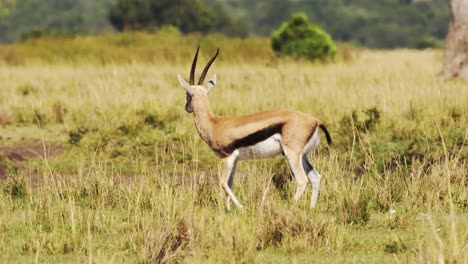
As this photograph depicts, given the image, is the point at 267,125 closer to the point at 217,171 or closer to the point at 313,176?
the point at 313,176

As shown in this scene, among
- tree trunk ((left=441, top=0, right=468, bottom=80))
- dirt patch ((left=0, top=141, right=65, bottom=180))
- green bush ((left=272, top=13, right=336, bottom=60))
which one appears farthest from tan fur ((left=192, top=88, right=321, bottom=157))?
green bush ((left=272, top=13, right=336, bottom=60))

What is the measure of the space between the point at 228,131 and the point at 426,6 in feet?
285

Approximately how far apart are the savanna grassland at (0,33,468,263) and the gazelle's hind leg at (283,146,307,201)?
11 cm

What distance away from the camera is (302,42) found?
24.6 metres

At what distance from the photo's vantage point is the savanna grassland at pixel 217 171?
20.2ft

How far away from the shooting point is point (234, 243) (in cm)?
570

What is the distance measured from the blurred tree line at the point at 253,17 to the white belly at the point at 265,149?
47.2 metres

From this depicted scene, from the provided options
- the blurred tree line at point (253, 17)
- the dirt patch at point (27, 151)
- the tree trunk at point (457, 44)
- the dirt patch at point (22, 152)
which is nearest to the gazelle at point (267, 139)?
the dirt patch at point (22, 152)

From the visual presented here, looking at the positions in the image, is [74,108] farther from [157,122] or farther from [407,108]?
[407,108]

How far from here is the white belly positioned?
23.4ft

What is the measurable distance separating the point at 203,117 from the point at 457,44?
11.2 meters

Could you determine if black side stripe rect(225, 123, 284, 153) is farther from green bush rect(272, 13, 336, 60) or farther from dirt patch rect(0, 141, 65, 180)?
green bush rect(272, 13, 336, 60)

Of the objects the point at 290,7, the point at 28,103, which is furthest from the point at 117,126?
the point at 290,7

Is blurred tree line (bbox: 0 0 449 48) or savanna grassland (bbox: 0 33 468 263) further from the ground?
savanna grassland (bbox: 0 33 468 263)
